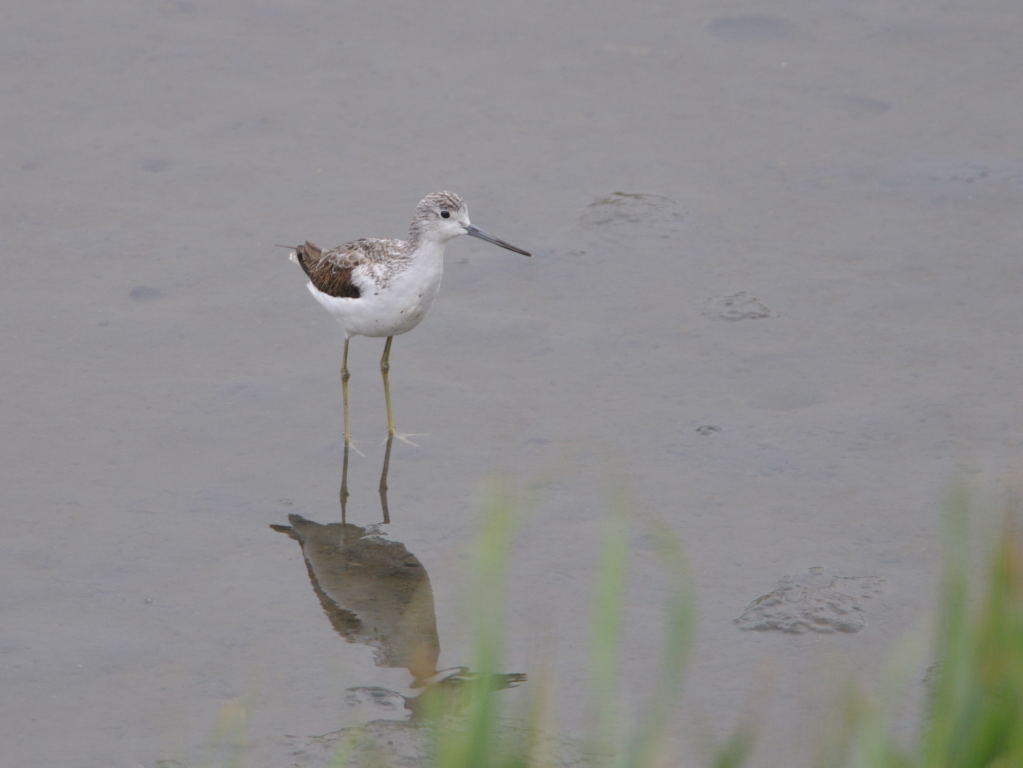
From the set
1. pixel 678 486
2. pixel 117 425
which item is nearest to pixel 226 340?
pixel 117 425

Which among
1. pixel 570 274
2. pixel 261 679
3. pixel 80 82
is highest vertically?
pixel 80 82

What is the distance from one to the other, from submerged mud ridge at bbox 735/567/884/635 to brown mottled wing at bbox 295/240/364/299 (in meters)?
2.55

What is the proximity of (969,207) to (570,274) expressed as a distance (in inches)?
97.8

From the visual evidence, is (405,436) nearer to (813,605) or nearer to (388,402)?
(388,402)

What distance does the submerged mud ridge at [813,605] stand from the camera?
229 inches

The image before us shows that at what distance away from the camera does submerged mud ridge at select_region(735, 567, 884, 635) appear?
5.82 m

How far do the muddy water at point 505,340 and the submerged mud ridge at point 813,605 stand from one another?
0.7 inches

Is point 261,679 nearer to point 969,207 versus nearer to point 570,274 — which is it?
point 570,274

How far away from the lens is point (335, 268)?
739 cm

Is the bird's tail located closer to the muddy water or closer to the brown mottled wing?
the brown mottled wing

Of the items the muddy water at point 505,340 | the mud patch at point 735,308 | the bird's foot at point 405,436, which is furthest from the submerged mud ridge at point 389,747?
the mud patch at point 735,308

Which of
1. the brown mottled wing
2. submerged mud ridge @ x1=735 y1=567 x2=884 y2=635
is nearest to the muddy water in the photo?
submerged mud ridge @ x1=735 y1=567 x2=884 y2=635

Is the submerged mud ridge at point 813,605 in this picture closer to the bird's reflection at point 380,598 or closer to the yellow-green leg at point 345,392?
the bird's reflection at point 380,598

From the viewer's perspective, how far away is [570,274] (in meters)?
8.30
